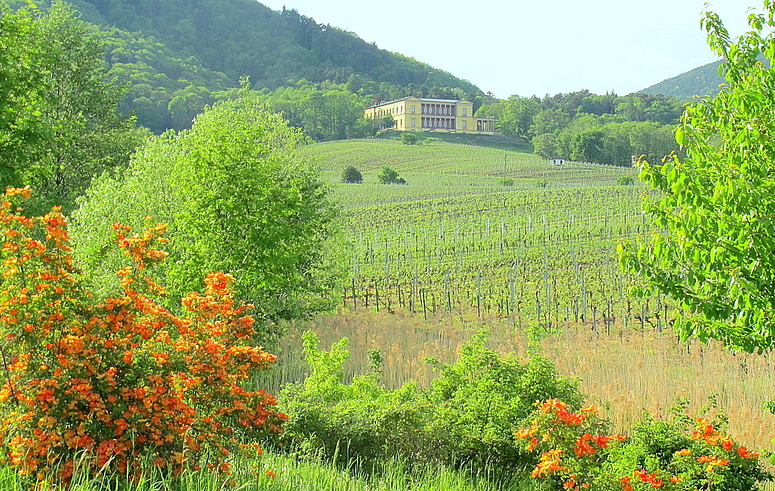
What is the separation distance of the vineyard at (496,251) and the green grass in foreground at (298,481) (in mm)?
2919

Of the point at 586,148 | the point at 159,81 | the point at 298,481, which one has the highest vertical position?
the point at 159,81

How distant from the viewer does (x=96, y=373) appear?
18.7 feet

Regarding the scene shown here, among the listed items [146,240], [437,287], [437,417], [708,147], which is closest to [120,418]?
[146,240]

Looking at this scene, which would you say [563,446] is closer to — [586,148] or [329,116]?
[586,148]

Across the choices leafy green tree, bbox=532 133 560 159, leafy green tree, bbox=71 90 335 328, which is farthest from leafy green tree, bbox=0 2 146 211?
leafy green tree, bbox=532 133 560 159

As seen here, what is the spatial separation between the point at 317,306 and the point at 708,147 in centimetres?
1235

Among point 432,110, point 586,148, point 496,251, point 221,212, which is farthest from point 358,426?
point 432,110

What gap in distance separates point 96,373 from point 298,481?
2.06 m

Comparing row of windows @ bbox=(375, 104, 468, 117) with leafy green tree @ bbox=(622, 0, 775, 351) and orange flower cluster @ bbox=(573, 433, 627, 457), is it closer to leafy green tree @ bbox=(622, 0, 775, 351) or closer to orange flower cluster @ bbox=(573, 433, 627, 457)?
leafy green tree @ bbox=(622, 0, 775, 351)

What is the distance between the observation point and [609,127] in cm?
12594

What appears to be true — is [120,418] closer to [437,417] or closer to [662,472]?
[437,417]

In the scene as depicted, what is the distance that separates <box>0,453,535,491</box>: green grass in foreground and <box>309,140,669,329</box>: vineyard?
9.58 ft

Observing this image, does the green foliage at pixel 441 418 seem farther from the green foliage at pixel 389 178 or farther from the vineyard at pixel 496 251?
the green foliage at pixel 389 178

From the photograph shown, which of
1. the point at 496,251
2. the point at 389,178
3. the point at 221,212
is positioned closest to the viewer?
the point at 221,212
